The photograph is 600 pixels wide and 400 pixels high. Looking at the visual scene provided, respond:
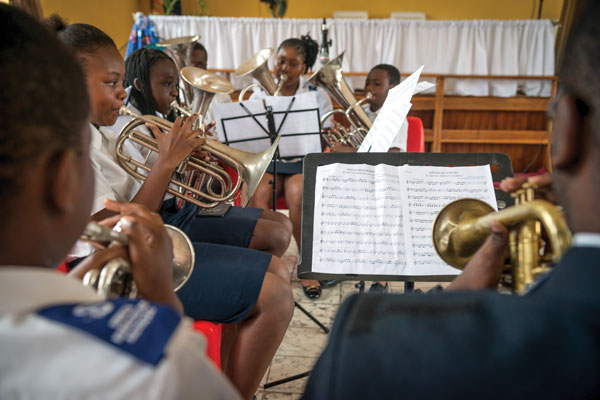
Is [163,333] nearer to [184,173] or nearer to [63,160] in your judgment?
[63,160]

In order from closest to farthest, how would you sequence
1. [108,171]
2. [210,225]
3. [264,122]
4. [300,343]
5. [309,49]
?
1. [108,171]
2. [210,225]
3. [300,343]
4. [264,122]
5. [309,49]

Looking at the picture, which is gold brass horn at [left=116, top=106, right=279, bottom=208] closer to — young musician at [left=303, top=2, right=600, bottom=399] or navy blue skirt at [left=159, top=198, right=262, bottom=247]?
navy blue skirt at [left=159, top=198, right=262, bottom=247]

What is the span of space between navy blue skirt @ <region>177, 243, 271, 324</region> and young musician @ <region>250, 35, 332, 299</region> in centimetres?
104

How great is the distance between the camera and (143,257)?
741 mm

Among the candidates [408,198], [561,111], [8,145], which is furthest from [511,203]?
[8,145]

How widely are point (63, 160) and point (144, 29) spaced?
477 centimetres

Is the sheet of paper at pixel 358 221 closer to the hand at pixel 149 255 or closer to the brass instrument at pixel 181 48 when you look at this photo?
the hand at pixel 149 255

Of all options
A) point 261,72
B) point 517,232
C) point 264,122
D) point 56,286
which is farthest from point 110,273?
point 261,72

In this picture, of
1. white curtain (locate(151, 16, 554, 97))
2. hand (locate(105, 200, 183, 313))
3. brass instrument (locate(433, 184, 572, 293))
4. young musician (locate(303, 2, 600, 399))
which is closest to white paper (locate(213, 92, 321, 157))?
brass instrument (locate(433, 184, 572, 293))

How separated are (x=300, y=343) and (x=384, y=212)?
0.96 metres

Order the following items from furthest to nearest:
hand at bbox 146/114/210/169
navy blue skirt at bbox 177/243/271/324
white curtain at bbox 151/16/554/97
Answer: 1. white curtain at bbox 151/16/554/97
2. hand at bbox 146/114/210/169
3. navy blue skirt at bbox 177/243/271/324

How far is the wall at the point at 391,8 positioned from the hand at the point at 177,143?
16.3 feet

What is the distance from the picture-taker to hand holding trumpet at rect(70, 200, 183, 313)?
0.73 metres

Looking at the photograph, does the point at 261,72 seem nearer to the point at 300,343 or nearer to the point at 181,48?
the point at 181,48
